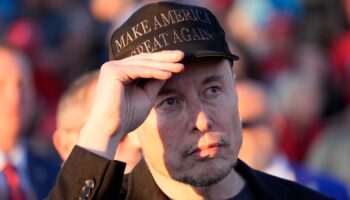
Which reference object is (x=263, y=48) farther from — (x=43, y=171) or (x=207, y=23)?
(x=207, y=23)

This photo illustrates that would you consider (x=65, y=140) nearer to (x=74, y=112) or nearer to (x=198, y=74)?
(x=74, y=112)

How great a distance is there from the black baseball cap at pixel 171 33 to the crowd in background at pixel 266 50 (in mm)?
4785

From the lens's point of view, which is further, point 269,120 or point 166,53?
point 269,120

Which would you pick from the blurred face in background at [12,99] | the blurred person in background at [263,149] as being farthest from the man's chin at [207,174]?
the blurred face in background at [12,99]

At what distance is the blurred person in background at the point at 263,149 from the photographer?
755 cm

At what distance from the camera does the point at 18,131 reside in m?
8.45

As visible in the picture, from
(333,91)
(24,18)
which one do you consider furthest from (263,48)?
(24,18)

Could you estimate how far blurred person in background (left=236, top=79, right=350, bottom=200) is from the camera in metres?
7.55

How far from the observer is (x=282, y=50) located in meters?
13.3

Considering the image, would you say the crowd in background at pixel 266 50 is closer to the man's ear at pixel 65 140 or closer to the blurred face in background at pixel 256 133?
the blurred face in background at pixel 256 133

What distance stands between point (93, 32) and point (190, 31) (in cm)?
875

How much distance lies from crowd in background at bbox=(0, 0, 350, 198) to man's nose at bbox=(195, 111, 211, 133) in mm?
4933

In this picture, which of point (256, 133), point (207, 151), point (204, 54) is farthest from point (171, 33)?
point (256, 133)

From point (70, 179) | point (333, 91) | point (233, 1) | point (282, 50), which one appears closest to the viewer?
point (70, 179)
